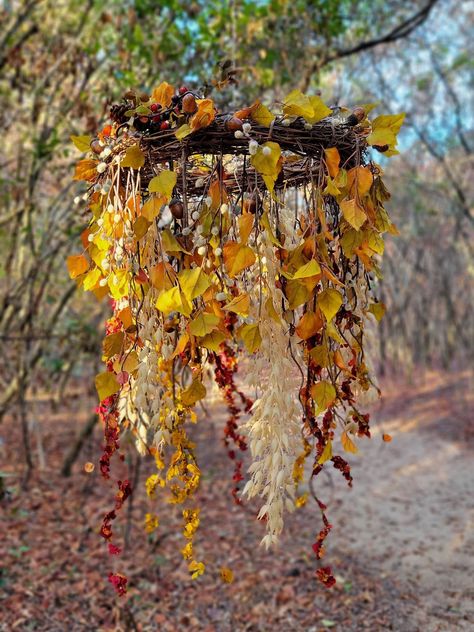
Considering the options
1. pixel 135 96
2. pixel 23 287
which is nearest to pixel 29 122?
pixel 23 287

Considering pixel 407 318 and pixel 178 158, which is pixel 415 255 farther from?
pixel 178 158

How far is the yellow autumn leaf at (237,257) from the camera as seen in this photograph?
126 cm

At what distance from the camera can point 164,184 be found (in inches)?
48.9

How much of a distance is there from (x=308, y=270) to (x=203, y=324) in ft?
0.89

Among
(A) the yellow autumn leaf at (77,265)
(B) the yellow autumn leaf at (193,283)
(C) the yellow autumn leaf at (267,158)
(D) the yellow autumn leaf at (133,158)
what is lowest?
(B) the yellow autumn leaf at (193,283)

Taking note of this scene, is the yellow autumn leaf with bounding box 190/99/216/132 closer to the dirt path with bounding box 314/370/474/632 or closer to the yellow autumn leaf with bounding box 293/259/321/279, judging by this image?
the yellow autumn leaf with bounding box 293/259/321/279

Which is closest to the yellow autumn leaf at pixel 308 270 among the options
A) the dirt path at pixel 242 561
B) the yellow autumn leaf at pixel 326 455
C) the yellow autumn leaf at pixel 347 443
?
the yellow autumn leaf at pixel 326 455

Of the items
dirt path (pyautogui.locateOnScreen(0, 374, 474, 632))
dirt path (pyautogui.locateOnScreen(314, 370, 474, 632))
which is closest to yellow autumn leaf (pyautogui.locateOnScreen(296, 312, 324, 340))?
dirt path (pyautogui.locateOnScreen(0, 374, 474, 632))

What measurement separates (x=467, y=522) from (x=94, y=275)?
5.46 m

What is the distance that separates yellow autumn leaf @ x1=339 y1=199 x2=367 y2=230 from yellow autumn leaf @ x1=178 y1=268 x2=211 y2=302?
1.18 feet

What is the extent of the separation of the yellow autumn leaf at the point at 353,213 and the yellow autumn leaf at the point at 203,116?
0.38 metres

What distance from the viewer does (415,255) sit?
14.8 metres

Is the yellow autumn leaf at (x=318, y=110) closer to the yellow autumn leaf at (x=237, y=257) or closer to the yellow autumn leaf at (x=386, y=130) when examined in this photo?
the yellow autumn leaf at (x=386, y=130)

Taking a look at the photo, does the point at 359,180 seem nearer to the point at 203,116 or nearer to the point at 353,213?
Answer: the point at 353,213
